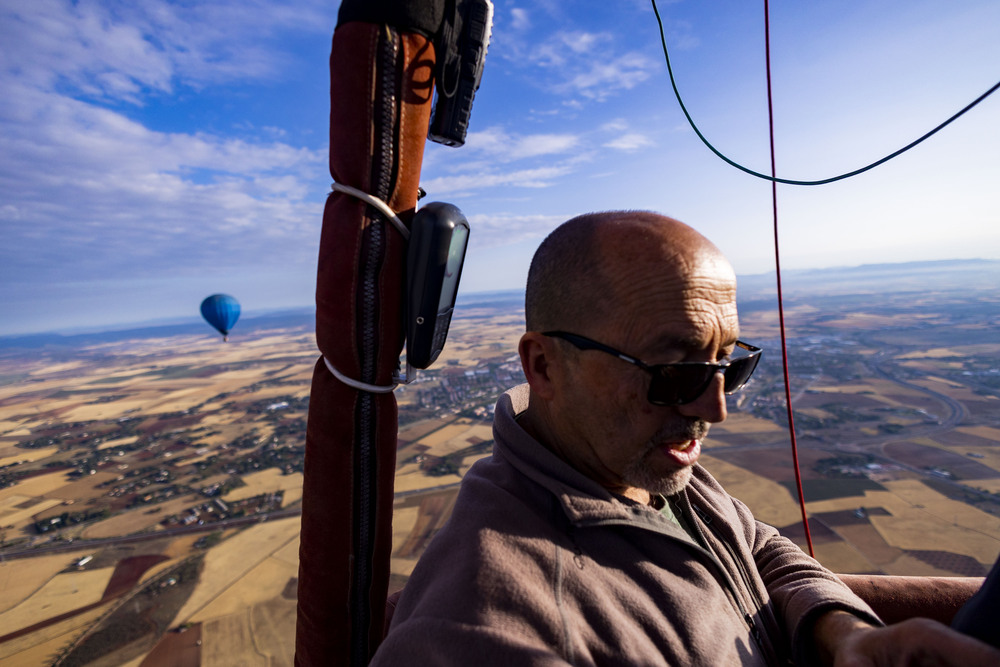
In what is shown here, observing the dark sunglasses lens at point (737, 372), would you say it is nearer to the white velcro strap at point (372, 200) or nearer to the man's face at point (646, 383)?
the man's face at point (646, 383)

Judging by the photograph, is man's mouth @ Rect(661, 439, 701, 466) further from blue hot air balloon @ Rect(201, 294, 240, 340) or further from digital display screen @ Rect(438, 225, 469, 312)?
blue hot air balloon @ Rect(201, 294, 240, 340)

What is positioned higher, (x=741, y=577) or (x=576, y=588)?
(x=576, y=588)

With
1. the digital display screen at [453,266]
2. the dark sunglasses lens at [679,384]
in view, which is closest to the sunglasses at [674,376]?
the dark sunglasses lens at [679,384]

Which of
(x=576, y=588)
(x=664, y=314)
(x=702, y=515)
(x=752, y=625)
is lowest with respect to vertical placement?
(x=752, y=625)

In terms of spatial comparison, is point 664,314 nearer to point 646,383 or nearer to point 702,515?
point 646,383

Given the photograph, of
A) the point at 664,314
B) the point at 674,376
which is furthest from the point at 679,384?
the point at 664,314

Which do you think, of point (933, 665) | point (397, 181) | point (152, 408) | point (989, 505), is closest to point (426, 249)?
point (397, 181)

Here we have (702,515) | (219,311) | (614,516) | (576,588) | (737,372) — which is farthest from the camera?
(219,311)
